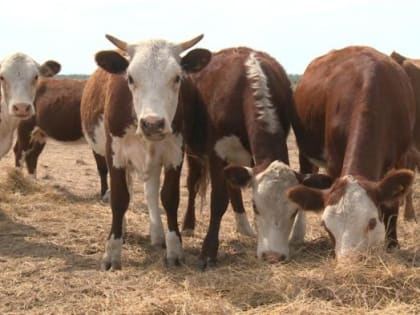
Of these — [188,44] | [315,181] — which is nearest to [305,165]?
[315,181]

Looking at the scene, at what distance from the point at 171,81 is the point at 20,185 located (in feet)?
19.2

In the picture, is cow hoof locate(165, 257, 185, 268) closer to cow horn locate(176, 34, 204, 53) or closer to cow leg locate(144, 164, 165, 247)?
cow leg locate(144, 164, 165, 247)

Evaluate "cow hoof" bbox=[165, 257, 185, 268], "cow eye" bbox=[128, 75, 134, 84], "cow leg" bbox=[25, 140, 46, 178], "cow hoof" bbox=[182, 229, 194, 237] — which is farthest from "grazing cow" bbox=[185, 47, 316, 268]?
"cow leg" bbox=[25, 140, 46, 178]

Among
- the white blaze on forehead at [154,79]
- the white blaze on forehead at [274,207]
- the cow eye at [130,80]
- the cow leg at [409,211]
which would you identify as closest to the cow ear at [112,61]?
the white blaze on forehead at [154,79]

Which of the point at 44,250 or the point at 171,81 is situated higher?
the point at 171,81

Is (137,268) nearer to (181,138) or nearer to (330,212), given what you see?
(181,138)

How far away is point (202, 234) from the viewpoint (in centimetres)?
799

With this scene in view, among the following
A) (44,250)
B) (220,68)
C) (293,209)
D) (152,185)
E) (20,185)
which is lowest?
(20,185)

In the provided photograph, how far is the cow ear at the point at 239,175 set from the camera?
5.93 meters

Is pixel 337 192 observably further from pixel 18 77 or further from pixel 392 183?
pixel 18 77

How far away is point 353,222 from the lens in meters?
5.04

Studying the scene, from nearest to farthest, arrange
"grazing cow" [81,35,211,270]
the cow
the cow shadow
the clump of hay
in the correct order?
"grazing cow" [81,35,211,270] < the cow shadow < the clump of hay < the cow

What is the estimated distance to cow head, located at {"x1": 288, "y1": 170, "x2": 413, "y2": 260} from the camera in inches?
198

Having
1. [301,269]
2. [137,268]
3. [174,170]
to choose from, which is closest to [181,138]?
[174,170]
